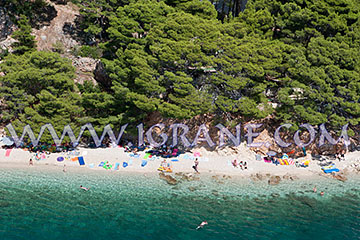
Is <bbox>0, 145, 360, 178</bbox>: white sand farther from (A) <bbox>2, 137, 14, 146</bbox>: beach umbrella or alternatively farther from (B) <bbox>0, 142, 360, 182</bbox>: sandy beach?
(A) <bbox>2, 137, 14, 146</bbox>: beach umbrella

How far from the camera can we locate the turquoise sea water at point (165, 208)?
64.4 feet

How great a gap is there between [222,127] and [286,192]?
929 centimetres

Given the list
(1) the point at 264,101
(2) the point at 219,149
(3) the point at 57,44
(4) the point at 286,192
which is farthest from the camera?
(3) the point at 57,44

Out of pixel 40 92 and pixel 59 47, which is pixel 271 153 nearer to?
pixel 40 92

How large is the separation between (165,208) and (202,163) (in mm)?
9043

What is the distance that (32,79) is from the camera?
103 ft

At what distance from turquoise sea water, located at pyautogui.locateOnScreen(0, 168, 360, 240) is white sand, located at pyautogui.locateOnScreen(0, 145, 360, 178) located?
168cm

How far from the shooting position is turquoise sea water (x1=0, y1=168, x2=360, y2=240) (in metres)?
19.6

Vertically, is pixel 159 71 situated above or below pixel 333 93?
above

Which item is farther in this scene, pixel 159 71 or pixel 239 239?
pixel 159 71

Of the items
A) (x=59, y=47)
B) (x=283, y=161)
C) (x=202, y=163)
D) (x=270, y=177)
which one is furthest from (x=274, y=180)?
(x=59, y=47)

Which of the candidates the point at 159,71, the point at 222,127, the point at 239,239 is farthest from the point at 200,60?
the point at 239,239

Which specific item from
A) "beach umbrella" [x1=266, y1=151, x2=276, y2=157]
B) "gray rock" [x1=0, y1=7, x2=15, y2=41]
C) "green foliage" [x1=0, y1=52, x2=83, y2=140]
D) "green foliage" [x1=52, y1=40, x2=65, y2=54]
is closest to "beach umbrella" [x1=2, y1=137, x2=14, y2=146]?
"green foliage" [x1=0, y1=52, x2=83, y2=140]

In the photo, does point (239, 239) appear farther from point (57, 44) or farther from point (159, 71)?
point (57, 44)
